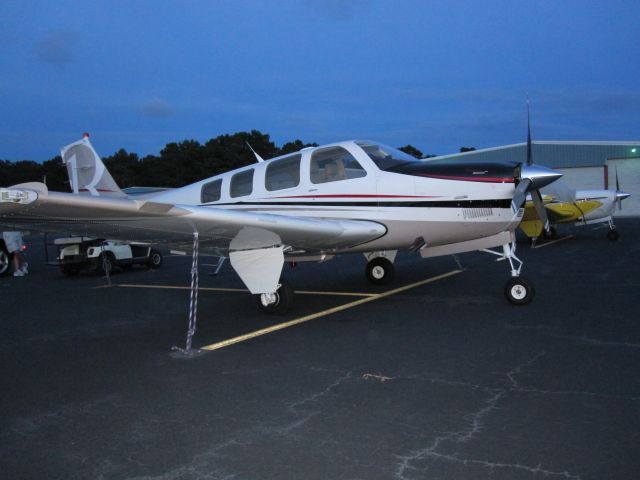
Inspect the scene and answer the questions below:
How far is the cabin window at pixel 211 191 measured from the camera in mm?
8805

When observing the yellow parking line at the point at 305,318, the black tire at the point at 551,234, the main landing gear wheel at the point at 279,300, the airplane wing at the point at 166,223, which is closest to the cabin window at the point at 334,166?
the airplane wing at the point at 166,223

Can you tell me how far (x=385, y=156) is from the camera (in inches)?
306

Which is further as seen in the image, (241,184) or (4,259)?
(4,259)

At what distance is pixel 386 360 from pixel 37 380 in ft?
10.6

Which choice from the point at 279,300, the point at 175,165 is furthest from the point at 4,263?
the point at 175,165

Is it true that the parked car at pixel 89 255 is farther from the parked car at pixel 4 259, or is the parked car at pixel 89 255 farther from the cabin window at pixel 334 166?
the cabin window at pixel 334 166

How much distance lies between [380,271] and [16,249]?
33.0 ft

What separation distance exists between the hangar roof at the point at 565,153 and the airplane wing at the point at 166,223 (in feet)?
119

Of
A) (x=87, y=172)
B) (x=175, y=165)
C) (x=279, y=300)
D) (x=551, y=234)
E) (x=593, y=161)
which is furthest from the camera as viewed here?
(x=175, y=165)

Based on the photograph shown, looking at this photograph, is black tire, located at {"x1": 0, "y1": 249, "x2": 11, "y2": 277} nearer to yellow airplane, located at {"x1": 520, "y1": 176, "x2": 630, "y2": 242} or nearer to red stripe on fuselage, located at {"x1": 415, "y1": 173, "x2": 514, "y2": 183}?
red stripe on fuselage, located at {"x1": 415, "y1": 173, "x2": 514, "y2": 183}

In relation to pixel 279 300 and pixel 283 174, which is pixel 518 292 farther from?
pixel 283 174

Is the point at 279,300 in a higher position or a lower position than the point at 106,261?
lower

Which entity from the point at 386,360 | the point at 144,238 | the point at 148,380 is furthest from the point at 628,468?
the point at 144,238

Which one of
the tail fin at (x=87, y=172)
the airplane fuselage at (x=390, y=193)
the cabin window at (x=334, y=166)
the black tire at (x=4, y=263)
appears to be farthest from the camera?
the black tire at (x=4, y=263)
